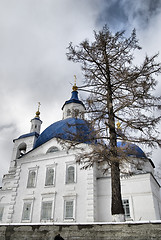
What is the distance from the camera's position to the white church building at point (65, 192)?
12.6 metres

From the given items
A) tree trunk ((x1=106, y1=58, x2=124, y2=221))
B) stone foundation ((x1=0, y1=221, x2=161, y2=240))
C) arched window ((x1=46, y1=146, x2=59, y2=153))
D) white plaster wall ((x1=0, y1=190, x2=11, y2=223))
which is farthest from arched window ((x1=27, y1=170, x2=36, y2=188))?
tree trunk ((x1=106, y1=58, x2=124, y2=221))

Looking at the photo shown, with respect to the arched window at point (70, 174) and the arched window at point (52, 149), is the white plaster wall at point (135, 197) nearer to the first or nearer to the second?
the arched window at point (70, 174)

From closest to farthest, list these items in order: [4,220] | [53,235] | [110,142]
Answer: [53,235] → [110,142] → [4,220]

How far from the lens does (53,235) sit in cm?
589

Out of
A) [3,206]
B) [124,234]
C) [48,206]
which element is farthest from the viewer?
[3,206]

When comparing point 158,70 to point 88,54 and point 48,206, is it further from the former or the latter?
point 48,206

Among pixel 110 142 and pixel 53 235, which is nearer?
pixel 53 235

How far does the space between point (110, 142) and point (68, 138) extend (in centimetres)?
170

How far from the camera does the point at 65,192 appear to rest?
1400 centimetres

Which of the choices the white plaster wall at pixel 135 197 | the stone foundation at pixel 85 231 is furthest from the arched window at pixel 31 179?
the stone foundation at pixel 85 231

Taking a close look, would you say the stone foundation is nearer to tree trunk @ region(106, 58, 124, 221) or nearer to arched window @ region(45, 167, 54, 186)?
tree trunk @ region(106, 58, 124, 221)

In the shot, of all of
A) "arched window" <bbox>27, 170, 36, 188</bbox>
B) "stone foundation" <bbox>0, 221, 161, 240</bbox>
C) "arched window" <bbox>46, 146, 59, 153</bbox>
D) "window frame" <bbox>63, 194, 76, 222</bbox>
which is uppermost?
"arched window" <bbox>46, 146, 59, 153</bbox>

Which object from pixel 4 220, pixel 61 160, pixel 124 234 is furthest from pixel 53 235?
pixel 4 220

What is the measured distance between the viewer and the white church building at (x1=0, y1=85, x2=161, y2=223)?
41.2 feet
